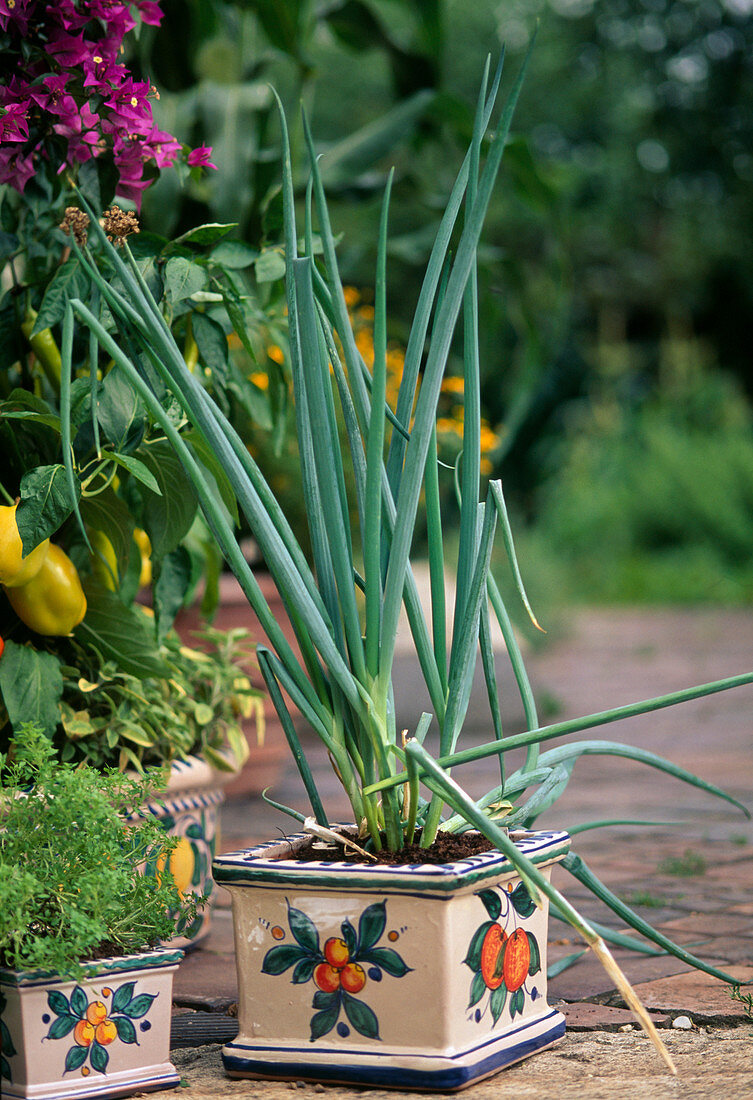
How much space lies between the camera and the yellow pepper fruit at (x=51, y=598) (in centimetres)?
180

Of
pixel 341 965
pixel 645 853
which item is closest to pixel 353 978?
pixel 341 965

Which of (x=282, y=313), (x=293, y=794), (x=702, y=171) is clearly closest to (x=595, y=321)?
(x=702, y=171)

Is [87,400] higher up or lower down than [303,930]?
higher up

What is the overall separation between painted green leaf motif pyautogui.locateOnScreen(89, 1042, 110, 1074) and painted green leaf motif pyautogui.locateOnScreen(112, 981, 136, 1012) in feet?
0.14

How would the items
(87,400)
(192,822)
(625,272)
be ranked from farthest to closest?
1. (625,272)
2. (192,822)
3. (87,400)

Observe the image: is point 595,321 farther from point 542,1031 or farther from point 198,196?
point 542,1031

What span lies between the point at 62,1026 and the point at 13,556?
610mm

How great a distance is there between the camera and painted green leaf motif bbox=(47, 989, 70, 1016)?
1396 millimetres

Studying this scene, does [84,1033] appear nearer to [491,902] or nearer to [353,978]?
[353,978]

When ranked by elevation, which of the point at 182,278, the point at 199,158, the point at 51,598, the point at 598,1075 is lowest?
the point at 598,1075

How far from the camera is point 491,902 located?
149 cm

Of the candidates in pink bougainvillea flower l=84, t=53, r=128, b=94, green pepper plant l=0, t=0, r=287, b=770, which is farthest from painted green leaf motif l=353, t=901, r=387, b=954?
pink bougainvillea flower l=84, t=53, r=128, b=94

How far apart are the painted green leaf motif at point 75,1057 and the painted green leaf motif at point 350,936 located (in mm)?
310

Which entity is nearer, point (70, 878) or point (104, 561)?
point (70, 878)
